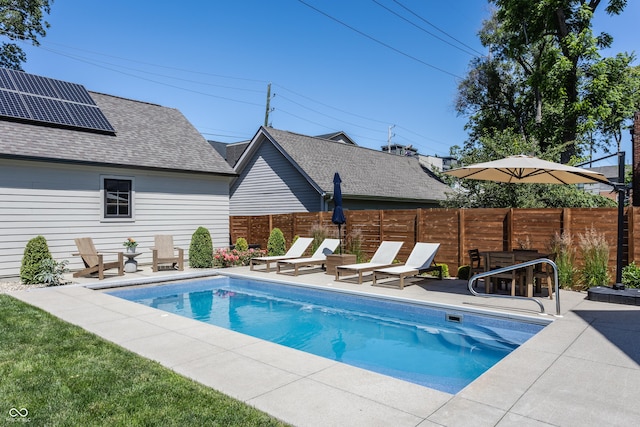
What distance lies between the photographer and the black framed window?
13.2 m

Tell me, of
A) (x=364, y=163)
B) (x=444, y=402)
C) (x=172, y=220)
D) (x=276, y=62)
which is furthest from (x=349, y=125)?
(x=444, y=402)

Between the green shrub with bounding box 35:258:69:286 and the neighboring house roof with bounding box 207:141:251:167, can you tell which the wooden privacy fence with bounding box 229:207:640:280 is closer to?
the green shrub with bounding box 35:258:69:286

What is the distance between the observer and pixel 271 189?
19.7m

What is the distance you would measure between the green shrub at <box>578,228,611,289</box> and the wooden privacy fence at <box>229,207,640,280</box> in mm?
199

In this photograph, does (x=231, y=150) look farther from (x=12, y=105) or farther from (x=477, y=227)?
(x=477, y=227)

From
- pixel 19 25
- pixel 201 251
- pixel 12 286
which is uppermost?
pixel 19 25

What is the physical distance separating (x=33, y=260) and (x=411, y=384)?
32.1 feet

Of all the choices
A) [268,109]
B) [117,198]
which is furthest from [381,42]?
[268,109]

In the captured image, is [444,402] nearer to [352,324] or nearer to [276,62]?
[352,324]

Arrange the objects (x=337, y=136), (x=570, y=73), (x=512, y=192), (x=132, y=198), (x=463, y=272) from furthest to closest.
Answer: (x=337, y=136) < (x=570, y=73) < (x=512, y=192) < (x=132, y=198) < (x=463, y=272)

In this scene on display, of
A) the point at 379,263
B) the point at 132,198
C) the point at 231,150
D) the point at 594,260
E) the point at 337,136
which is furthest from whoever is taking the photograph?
the point at 337,136

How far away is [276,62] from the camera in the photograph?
24.8m

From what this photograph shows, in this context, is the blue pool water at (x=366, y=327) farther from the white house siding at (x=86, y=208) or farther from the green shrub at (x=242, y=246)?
the green shrub at (x=242, y=246)

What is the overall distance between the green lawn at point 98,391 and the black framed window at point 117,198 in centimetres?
829
